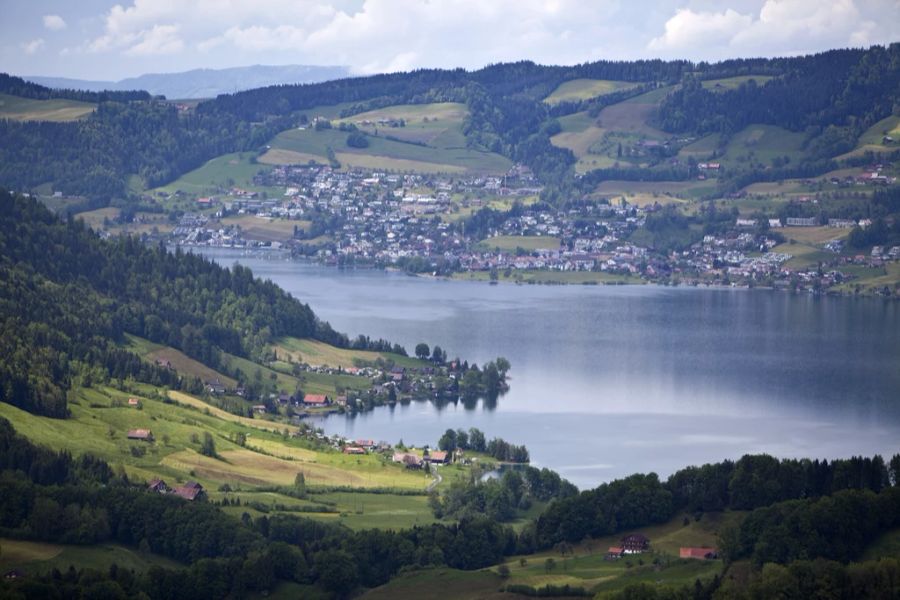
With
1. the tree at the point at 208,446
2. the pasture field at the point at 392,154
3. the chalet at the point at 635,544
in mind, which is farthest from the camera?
the pasture field at the point at 392,154

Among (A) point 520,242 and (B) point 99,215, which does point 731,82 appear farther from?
(B) point 99,215

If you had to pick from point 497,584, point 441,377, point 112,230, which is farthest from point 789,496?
point 112,230

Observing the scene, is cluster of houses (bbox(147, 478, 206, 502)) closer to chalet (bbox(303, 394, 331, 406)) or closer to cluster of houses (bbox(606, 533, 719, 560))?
cluster of houses (bbox(606, 533, 719, 560))

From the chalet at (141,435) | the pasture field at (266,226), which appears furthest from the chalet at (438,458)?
the pasture field at (266,226)

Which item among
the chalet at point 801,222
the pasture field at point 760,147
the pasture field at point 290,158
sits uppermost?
the pasture field at point 760,147

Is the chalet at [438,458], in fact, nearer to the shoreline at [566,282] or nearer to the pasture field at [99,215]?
the shoreline at [566,282]

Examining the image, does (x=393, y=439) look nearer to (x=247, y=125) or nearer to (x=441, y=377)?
(x=441, y=377)
